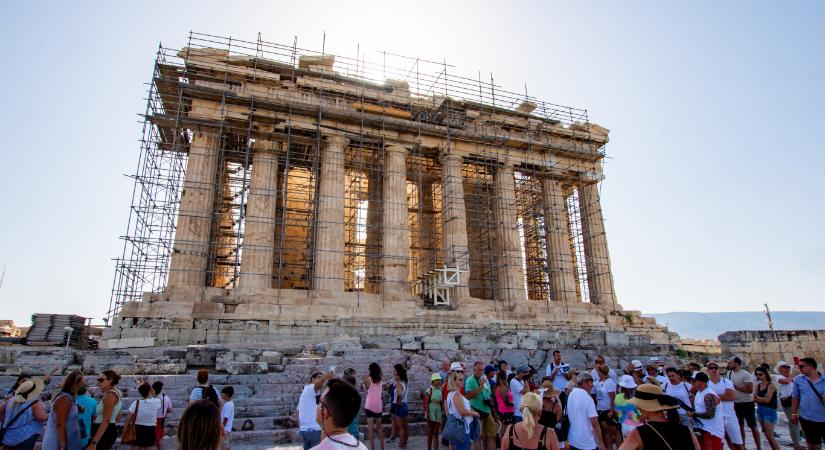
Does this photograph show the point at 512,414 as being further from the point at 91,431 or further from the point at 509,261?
the point at 509,261

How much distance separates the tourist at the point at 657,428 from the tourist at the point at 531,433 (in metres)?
0.95

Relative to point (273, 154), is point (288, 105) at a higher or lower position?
higher

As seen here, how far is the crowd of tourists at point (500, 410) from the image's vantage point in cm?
375

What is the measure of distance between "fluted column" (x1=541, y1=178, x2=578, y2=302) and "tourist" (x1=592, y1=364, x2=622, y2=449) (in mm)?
17738

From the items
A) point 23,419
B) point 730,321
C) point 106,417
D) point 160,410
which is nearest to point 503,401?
point 160,410

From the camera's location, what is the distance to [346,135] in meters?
24.1

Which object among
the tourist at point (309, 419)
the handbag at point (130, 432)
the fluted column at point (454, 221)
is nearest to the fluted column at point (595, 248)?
the fluted column at point (454, 221)

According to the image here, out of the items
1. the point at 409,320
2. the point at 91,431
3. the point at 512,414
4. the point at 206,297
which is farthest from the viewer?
the point at 409,320

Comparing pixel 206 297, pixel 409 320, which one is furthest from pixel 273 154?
pixel 409 320

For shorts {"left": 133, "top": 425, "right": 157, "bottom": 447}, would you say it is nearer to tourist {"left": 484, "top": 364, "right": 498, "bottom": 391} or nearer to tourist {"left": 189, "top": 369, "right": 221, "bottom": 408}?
tourist {"left": 189, "top": 369, "right": 221, "bottom": 408}

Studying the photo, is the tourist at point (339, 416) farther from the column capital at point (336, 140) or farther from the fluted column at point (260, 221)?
the column capital at point (336, 140)

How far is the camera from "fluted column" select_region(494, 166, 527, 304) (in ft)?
81.6

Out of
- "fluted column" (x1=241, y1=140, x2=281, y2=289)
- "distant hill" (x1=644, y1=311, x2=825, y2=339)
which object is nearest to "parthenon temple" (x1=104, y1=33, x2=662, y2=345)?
"fluted column" (x1=241, y1=140, x2=281, y2=289)

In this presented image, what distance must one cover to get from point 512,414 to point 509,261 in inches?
695
